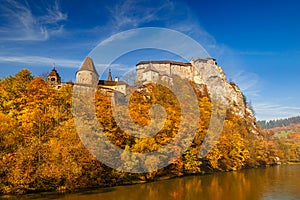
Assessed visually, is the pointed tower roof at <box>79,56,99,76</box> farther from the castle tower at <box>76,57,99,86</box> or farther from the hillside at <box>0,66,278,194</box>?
the hillside at <box>0,66,278,194</box>

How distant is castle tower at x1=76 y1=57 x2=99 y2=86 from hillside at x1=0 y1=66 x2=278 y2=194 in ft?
91.4

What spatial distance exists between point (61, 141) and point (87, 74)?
38721 millimetres

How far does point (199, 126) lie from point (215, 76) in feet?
162

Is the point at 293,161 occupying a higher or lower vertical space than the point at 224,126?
lower

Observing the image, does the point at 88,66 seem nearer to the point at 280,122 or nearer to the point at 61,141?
the point at 61,141

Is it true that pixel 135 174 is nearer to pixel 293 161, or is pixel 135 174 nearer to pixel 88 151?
pixel 88 151

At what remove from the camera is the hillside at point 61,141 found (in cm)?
1697

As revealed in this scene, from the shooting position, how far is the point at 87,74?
183ft

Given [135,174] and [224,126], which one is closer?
[135,174]

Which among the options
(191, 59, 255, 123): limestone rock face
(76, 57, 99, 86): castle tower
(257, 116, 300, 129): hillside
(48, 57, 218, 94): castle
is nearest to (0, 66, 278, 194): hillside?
(76, 57, 99, 86): castle tower

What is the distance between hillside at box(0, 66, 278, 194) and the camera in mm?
16969

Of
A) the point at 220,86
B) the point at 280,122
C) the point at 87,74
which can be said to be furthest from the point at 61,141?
the point at 280,122

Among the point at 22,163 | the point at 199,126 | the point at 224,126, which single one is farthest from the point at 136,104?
the point at 224,126

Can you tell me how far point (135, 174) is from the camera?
74.1ft
